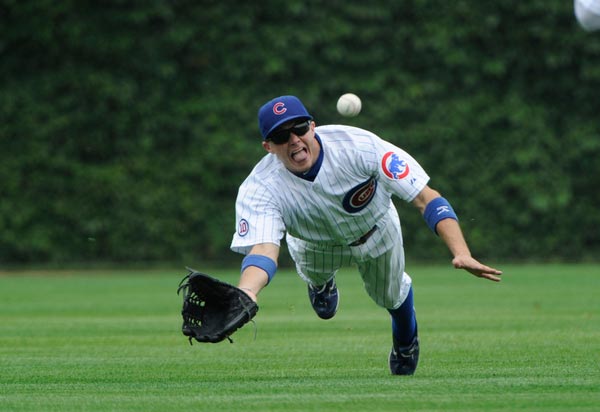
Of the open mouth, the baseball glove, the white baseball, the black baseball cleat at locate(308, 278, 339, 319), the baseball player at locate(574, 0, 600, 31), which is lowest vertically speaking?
the black baseball cleat at locate(308, 278, 339, 319)

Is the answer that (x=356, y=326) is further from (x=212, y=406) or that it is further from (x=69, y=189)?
(x=69, y=189)

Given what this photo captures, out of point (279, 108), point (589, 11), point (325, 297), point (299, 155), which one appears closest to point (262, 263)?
point (299, 155)

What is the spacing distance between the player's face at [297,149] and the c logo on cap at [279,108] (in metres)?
0.08

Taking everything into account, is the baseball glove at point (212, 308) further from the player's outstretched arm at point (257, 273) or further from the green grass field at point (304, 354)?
the green grass field at point (304, 354)

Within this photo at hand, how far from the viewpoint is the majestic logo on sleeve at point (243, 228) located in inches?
250

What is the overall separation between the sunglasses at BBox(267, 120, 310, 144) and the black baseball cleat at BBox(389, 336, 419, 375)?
4.82ft

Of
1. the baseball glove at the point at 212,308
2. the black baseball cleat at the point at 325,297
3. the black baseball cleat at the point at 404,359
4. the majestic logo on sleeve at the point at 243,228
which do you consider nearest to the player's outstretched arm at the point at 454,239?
the majestic logo on sleeve at the point at 243,228

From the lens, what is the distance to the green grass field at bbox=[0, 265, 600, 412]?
5.41 meters

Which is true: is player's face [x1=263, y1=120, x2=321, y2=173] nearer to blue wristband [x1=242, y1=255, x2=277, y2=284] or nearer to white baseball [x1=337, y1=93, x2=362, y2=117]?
blue wristband [x1=242, y1=255, x2=277, y2=284]

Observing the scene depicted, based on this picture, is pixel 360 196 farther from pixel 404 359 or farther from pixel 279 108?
pixel 404 359

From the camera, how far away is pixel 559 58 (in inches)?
754

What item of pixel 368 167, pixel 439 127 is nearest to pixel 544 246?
pixel 439 127

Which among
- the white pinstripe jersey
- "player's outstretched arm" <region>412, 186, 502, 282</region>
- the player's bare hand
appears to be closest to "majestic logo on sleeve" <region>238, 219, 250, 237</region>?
the white pinstripe jersey

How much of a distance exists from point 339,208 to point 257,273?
0.83m
